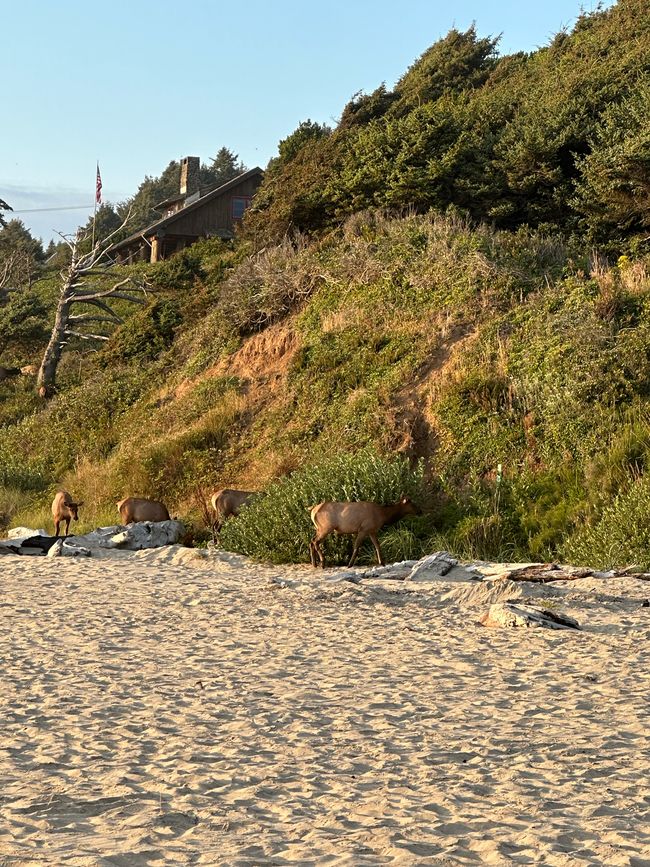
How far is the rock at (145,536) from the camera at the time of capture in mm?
16797

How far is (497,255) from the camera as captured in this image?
21828mm

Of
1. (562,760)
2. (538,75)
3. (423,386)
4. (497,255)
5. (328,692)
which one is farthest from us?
(538,75)

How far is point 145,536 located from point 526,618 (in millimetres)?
8846

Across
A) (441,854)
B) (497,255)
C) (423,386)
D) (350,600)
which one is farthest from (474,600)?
(497,255)

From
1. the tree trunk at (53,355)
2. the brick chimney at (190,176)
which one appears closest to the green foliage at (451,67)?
the tree trunk at (53,355)

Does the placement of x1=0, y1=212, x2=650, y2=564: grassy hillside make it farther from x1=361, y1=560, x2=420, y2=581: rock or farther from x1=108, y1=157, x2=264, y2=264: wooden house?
x1=108, y1=157, x2=264, y2=264: wooden house

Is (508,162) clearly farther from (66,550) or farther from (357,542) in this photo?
(66,550)

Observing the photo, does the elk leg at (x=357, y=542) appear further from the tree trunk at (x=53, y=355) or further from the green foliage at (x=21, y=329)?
the green foliage at (x=21, y=329)

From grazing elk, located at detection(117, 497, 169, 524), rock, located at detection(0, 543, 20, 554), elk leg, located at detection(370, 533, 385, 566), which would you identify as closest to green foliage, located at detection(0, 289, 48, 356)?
grazing elk, located at detection(117, 497, 169, 524)

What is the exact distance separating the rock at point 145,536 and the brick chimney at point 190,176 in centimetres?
5382

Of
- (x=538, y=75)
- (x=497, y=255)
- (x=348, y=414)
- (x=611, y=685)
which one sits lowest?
(x=611, y=685)

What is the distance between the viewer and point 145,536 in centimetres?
1709

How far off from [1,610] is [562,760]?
7031mm

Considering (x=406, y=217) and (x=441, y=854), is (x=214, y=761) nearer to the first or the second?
(x=441, y=854)
